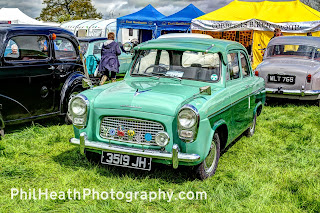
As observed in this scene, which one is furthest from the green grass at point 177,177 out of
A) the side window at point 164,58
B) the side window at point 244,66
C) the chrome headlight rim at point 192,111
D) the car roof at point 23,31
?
the car roof at point 23,31

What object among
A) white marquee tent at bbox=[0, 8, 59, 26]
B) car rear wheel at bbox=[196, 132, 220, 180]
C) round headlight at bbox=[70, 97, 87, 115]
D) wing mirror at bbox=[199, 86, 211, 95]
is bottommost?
car rear wheel at bbox=[196, 132, 220, 180]

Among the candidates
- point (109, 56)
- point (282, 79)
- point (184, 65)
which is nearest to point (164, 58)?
point (184, 65)

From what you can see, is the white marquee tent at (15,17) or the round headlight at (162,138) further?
the white marquee tent at (15,17)

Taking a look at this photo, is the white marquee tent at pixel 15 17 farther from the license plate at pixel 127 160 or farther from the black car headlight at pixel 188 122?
the black car headlight at pixel 188 122

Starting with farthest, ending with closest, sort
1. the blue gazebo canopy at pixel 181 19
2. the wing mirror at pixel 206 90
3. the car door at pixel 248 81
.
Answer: the blue gazebo canopy at pixel 181 19 → the car door at pixel 248 81 → the wing mirror at pixel 206 90

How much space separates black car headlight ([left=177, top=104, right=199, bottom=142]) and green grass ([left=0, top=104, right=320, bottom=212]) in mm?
638

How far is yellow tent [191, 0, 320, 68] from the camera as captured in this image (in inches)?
593

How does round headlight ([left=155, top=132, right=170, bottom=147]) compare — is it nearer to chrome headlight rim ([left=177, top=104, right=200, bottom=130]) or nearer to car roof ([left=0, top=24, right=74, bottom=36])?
chrome headlight rim ([left=177, top=104, right=200, bottom=130])

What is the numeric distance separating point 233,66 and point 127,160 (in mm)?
2219

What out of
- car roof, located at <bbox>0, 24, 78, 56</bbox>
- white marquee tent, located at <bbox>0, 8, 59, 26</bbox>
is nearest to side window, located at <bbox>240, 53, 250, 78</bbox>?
car roof, located at <bbox>0, 24, 78, 56</bbox>

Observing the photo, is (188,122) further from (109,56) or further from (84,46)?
(84,46)

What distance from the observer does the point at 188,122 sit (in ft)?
12.1

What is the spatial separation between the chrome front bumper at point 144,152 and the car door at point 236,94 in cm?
121

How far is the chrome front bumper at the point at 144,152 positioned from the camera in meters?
3.68
